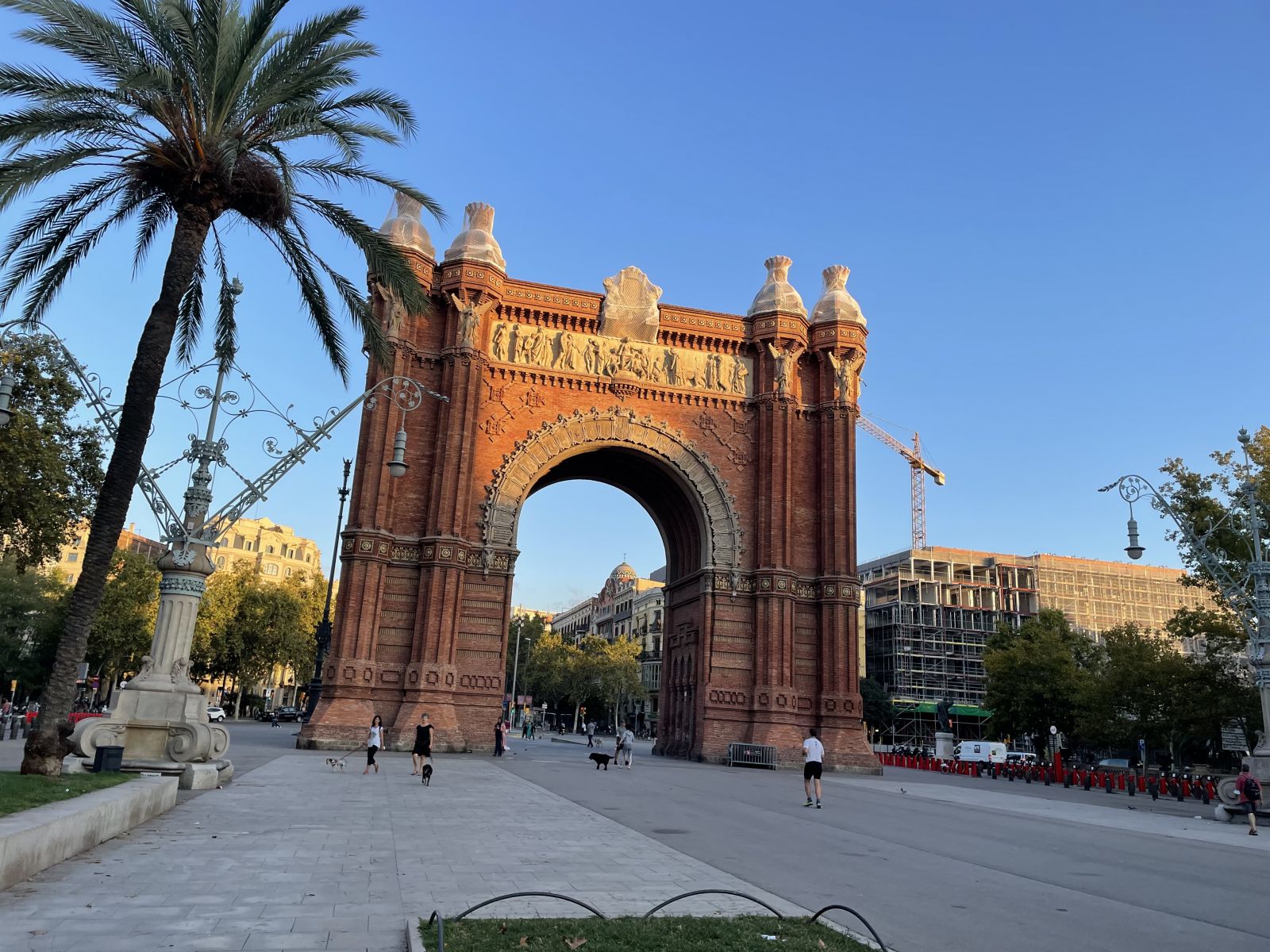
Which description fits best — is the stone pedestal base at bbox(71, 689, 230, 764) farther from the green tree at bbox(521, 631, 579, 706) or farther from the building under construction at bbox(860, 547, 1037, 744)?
the building under construction at bbox(860, 547, 1037, 744)

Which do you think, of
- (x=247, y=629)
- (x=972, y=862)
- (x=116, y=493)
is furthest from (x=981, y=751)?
(x=116, y=493)

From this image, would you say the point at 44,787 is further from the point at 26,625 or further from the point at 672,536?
the point at 26,625

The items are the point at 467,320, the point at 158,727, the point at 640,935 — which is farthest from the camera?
the point at 467,320

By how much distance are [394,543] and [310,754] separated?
25.8 feet

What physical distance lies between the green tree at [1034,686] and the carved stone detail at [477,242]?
1578 inches

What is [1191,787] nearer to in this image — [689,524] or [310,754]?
[689,524]

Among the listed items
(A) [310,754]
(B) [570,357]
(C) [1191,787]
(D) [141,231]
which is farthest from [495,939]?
(C) [1191,787]

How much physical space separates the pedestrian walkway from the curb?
0.14 m

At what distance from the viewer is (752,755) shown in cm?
3256

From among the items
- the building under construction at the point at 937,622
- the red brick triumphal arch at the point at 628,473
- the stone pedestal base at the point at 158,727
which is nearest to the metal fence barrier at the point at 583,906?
the stone pedestal base at the point at 158,727

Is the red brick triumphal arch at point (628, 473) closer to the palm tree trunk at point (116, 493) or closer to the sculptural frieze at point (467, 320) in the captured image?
the sculptural frieze at point (467, 320)

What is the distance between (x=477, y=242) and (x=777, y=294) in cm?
1243

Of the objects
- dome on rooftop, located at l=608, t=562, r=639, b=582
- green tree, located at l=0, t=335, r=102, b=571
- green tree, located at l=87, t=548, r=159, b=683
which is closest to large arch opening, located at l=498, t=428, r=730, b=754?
green tree, located at l=0, t=335, r=102, b=571

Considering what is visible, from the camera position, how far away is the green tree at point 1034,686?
5397 cm
